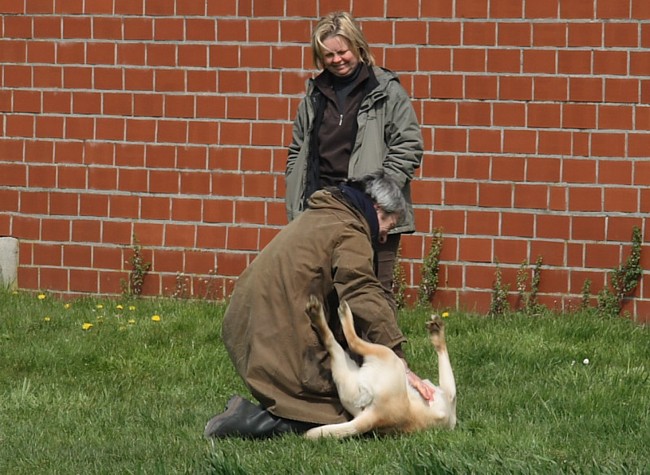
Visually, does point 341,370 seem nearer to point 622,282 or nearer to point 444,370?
point 444,370

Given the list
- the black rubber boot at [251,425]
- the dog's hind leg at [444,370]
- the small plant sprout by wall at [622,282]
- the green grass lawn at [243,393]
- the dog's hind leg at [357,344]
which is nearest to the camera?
the green grass lawn at [243,393]

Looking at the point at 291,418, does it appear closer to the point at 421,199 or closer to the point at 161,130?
the point at 421,199

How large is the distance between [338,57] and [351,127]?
0.37 m

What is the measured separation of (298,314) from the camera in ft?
20.3

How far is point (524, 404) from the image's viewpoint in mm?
6934

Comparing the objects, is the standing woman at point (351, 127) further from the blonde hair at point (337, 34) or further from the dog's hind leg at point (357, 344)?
the dog's hind leg at point (357, 344)

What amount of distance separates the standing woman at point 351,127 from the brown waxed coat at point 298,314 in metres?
0.91

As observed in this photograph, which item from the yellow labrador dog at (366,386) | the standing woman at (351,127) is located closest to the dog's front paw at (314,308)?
the yellow labrador dog at (366,386)

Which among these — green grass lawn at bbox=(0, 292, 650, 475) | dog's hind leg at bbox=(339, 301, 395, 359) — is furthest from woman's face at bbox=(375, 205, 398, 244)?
green grass lawn at bbox=(0, 292, 650, 475)

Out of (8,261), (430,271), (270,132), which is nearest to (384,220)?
(430,271)

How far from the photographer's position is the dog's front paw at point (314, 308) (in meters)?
6.02

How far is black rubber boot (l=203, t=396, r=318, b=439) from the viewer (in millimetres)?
6258

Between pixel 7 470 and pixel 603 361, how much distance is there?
355 cm

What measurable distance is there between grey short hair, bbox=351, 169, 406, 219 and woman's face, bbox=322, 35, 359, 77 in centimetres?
106
